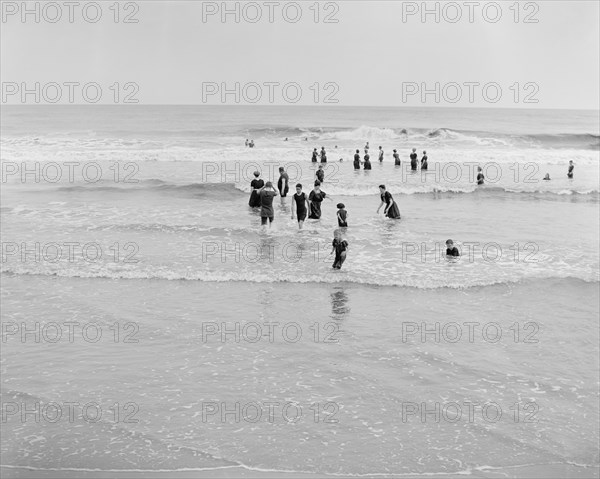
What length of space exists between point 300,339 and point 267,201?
9694 millimetres

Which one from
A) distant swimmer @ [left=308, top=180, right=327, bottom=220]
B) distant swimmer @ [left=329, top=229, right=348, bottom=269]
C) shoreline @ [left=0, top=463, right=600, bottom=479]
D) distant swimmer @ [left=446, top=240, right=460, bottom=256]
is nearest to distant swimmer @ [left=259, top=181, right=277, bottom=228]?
distant swimmer @ [left=308, top=180, right=327, bottom=220]

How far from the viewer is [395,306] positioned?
1370 cm

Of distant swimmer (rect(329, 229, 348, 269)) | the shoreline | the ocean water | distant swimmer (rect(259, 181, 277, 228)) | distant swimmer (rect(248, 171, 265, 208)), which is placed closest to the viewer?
the shoreline

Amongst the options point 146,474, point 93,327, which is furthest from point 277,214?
point 146,474

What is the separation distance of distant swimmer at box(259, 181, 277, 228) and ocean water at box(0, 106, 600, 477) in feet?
2.64

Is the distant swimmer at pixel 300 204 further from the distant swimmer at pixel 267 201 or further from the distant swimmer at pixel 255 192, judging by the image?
the distant swimmer at pixel 255 192

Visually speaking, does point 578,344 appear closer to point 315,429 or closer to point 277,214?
point 315,429

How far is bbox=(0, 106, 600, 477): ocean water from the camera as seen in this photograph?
7.98 meters

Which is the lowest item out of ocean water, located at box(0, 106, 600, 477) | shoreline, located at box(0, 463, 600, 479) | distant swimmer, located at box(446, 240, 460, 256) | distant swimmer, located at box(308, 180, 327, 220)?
shoreline, located at box(0, 463, 600, 479)

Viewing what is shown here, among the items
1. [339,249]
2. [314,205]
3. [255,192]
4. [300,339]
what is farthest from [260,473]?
[255,192]

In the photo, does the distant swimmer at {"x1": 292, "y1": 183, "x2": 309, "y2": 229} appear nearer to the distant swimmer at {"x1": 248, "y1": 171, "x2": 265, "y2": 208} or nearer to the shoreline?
the distant swimmer at {"x1": 248, "y1": 171, "x2": 265, "y2": 208}

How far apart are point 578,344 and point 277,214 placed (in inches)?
590

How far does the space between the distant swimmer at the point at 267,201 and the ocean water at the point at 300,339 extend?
0.81m

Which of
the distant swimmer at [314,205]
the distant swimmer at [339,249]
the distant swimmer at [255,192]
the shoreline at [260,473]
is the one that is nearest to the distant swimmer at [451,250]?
the distant swimmer at [339,249]
